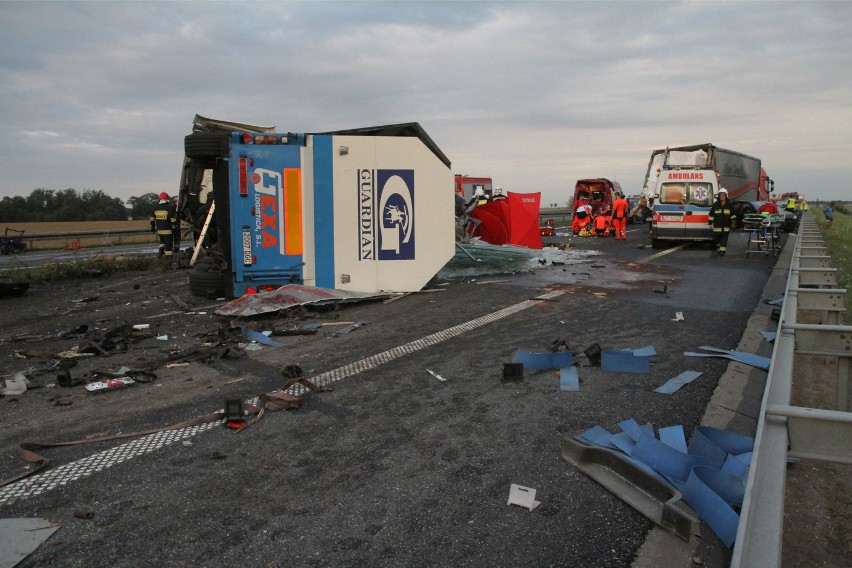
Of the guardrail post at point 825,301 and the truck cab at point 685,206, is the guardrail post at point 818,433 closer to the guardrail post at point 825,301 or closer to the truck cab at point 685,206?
the guardrail post at point 825,301

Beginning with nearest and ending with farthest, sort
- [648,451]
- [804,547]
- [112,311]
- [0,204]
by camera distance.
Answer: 1. [804,547]
2. [648,451]
3. [112,311]
4. [0,204]

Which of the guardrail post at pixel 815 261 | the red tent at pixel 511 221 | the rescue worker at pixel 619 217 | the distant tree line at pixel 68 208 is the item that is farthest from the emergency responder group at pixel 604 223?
the distant tree line at pixel 68 208

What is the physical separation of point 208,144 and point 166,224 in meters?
6.53

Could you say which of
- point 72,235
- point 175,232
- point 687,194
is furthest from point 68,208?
point 687,194

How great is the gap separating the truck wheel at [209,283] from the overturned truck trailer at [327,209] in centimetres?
1

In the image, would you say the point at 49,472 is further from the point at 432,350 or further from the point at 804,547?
the point at 804,547

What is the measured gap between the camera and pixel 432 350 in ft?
18.3

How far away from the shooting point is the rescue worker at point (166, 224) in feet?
44.4

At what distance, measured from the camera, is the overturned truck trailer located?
7984 millimetres

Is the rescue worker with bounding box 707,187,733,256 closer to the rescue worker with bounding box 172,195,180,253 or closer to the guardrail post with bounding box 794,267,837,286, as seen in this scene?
the guardrail post with bounding box 794,267,837,286

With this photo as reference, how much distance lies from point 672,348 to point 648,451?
274 centimetres

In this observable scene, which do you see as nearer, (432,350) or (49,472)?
(49,472)

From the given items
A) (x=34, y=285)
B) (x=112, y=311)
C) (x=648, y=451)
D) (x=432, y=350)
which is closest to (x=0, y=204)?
(x=34, y=285)

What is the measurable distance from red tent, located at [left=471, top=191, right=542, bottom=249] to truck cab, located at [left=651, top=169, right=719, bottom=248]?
173 inches
